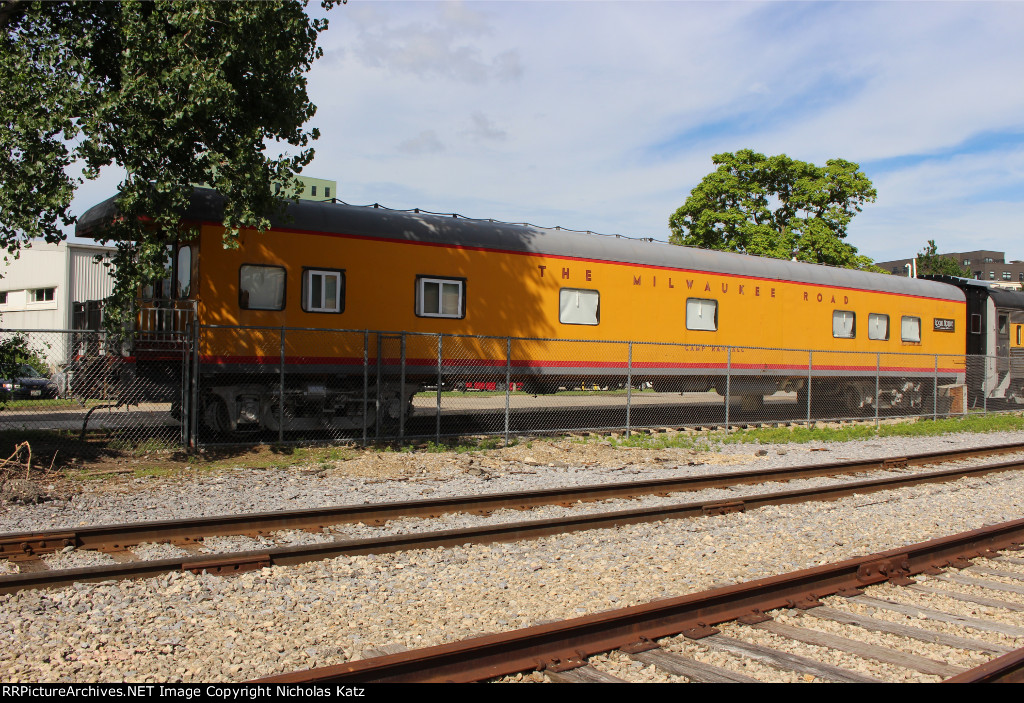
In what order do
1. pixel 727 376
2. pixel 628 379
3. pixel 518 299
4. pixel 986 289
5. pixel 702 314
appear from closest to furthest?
pixel 518 299 < pixel 628 379 < pixel 727 376 < pixel 702 314 < pixel 986 289

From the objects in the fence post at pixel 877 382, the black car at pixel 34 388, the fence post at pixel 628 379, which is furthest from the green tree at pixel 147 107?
the black car at pixel 34 388

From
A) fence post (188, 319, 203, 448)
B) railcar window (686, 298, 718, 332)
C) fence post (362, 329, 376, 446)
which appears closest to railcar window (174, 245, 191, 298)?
fence post (188, 319, 203, 448)

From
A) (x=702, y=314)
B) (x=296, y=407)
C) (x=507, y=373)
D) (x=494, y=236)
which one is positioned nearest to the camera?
(x=296, y=407)

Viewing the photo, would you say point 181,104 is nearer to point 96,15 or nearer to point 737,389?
point 96,15

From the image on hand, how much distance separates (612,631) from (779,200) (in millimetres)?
37042

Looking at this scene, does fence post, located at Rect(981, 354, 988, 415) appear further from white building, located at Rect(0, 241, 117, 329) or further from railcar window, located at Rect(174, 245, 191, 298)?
white building, located at Rect(0, 241, 117, 329)

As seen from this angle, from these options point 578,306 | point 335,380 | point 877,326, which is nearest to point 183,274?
point 335,380

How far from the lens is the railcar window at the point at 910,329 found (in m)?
23.2

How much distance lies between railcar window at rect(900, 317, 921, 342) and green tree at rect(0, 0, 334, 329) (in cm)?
1892

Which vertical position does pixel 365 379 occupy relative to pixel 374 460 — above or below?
above

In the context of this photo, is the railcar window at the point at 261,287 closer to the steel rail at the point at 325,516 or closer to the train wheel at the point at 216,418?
the train wheel at the point at 216,418

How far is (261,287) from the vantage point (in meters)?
13.2

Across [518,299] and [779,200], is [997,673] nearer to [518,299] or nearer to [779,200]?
[518,299]

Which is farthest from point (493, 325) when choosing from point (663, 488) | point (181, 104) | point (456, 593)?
point (456, 593)
